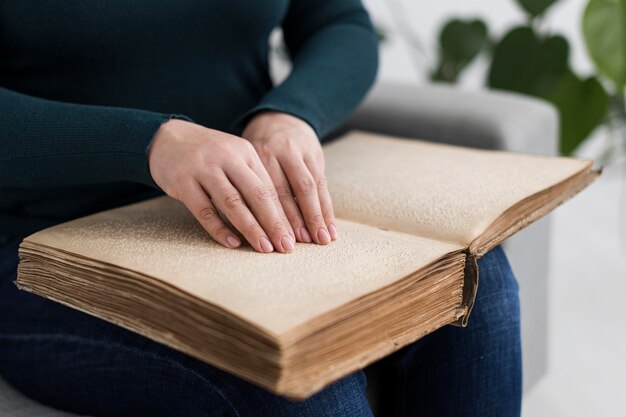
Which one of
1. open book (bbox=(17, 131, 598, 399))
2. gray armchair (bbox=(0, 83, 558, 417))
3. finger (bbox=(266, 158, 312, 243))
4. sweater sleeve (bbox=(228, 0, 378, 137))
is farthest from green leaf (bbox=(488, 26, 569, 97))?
finger (bbox=(266, 158, 312, 243))

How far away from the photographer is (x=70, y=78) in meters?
0.80

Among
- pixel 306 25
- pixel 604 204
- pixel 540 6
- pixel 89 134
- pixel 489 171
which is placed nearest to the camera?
pixel 89 134

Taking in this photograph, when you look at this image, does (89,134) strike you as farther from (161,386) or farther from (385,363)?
(385,363)

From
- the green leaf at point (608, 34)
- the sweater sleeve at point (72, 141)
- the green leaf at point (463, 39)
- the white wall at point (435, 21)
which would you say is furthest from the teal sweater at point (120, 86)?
the white wall at point (435, 21)

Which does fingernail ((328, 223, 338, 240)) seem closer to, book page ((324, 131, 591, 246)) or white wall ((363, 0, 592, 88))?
book page ((324, 131, 591, 246))

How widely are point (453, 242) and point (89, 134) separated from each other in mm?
341

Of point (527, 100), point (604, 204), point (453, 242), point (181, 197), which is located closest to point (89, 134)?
point (181, 197)

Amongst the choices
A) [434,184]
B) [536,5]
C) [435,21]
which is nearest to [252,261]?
[434,184]

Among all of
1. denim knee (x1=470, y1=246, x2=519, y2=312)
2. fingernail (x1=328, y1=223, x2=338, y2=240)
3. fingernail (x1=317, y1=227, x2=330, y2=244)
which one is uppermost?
denim knee (x1=470, y1=246, x2=519, y2=312)

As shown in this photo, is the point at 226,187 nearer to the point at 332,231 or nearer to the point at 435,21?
the point at 332,231

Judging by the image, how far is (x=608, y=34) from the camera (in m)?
1.35

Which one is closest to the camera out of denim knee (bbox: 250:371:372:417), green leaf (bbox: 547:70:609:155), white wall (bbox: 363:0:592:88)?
denim knee (bbox: 250:371:372:417)

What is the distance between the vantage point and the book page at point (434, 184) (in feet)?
2.29

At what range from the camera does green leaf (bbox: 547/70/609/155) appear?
1.45 m
